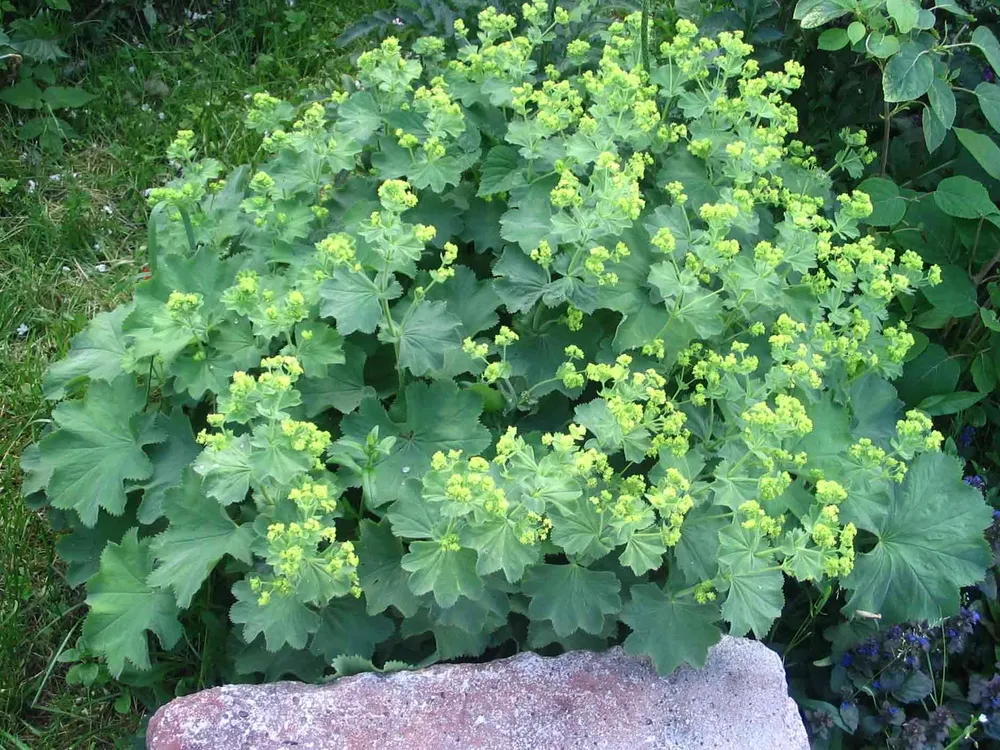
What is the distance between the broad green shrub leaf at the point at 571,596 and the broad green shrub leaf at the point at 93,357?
4.36 ft

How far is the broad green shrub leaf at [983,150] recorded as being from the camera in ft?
10.4

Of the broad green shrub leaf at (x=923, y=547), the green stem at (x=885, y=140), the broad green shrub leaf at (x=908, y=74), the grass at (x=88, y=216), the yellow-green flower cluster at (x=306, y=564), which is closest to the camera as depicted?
the yellow-green flower cluster at (x=306, y=564)

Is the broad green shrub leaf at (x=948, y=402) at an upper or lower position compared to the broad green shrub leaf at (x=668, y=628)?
lower

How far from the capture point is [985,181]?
11.7ft

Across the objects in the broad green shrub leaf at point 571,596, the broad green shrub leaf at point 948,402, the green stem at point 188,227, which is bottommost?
the broad green shrub leaf at point 948,402

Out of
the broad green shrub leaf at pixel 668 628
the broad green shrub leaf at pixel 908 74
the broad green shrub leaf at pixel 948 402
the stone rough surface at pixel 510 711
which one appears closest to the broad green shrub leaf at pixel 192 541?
the stone rough surface at pixel 510 711

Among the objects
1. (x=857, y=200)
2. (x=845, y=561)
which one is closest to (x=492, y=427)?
(x=845, y=561)

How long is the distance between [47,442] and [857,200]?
7.18ft

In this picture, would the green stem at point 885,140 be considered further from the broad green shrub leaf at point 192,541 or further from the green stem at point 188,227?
the broad green shrub leaf at point 192,541

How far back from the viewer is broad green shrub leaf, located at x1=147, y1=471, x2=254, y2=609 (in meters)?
2.42

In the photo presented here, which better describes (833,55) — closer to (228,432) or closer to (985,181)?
(985,181)

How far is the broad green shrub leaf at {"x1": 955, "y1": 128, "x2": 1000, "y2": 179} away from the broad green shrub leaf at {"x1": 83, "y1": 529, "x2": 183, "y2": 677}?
103 inches

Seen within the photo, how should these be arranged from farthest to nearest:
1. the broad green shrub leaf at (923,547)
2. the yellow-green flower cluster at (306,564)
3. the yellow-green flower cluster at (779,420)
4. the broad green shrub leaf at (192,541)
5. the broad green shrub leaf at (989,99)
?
the broad green shrub leaf at (989,99)
the broad green shrub leaf at (923,547)
the broad green shrub leaf at (192,541)
the yellow-green flower cluster at (779,420)
the yellow-green flower cluster at (306,564)

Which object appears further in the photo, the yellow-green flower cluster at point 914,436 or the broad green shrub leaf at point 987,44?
the broad green shrub leaf at point 987,44
